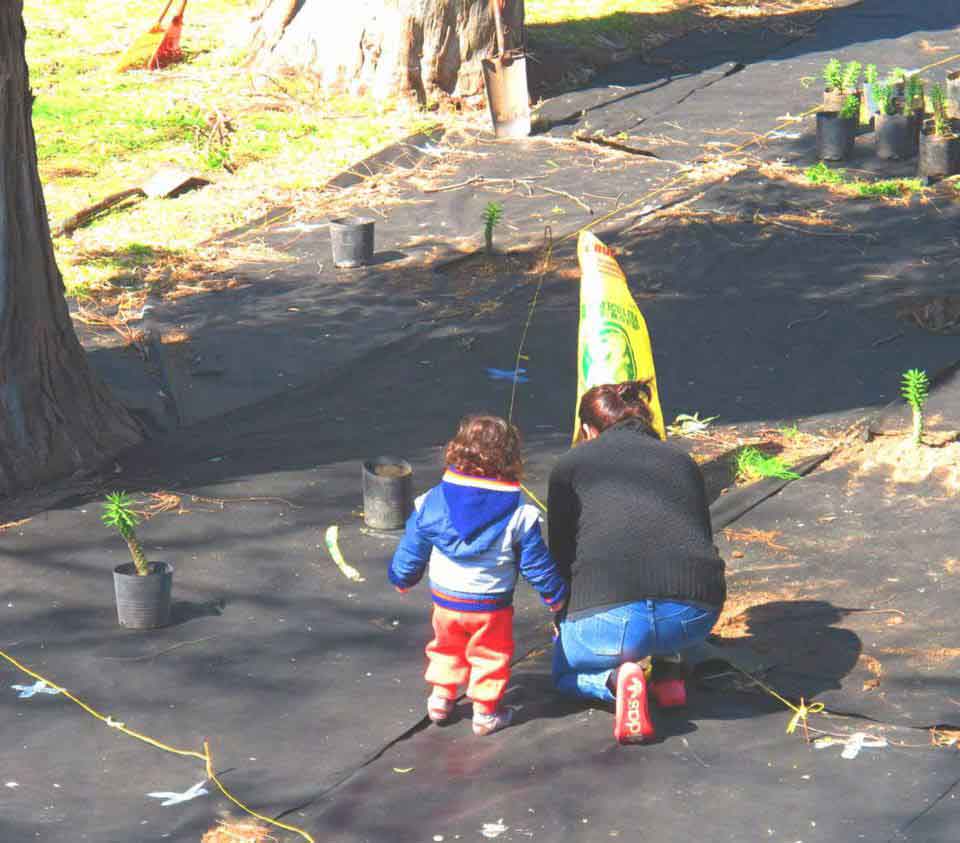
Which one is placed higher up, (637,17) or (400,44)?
(400,44)

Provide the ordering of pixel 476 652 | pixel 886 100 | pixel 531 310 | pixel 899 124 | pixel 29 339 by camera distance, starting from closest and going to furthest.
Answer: pixel 476 652 < pixel 29 339 < pixel 531 310 < pixel 899 124 < pixel 886 100

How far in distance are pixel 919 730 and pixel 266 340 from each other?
5.26 m

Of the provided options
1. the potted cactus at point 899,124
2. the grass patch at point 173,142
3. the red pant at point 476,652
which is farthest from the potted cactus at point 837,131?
the red pant at point 476,652

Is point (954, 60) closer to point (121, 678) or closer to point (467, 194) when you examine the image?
point (467, 194)

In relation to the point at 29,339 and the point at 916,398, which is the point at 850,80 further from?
the point at 29,339

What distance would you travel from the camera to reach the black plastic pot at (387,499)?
244 inches

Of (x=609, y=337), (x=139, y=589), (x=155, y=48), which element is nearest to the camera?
(x=139, y=589)

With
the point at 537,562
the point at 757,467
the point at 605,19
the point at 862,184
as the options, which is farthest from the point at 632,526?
the point at 605,19

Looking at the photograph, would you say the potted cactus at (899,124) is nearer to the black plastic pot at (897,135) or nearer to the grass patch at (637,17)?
the black plastic pot at (897,135)

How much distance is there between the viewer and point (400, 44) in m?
13.6

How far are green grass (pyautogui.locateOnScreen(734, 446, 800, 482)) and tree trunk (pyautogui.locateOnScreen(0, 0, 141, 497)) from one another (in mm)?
3016

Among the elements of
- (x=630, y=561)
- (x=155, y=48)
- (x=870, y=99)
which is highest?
(x=155, y=48)

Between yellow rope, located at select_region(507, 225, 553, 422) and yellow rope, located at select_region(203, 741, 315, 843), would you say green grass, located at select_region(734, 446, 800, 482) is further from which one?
yellow rope, located at select_region(203, 741, 315, 843)

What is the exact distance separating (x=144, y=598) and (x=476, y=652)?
144cm
